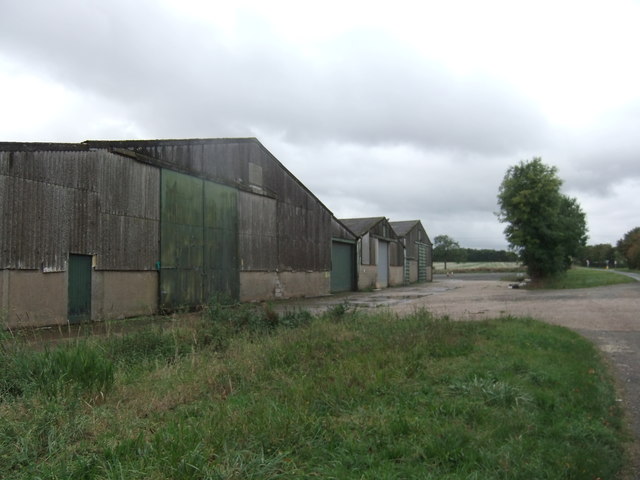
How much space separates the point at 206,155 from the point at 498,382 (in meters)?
13.9

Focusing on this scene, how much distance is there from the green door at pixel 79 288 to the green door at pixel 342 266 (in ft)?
54.4

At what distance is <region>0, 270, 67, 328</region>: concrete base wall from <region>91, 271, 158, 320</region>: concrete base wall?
97 cm

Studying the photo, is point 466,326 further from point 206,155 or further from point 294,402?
point 206,155

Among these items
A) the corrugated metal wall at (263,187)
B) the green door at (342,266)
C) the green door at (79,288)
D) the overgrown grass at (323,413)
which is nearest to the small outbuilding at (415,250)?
the green door at (342,266)

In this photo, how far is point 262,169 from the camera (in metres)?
20.4

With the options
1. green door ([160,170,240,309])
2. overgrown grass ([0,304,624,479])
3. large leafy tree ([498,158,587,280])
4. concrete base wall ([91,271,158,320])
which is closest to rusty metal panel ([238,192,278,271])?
green door ([160,170,240,309])

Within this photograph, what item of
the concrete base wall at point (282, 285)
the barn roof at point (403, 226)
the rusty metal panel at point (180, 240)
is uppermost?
the barn roof at point (403, 226)

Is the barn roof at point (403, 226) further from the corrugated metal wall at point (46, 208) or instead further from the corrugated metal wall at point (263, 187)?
the corrugated metal wall at point (46, 208)

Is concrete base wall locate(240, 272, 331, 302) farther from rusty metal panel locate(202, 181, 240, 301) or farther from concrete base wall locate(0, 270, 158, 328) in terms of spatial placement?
concrete base wall locate(0, 270, 158, 328)

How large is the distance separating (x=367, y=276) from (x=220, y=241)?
16.2 metres

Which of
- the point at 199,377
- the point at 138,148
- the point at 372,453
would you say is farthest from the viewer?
the point at 138,148

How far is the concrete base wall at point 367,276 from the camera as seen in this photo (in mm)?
30848

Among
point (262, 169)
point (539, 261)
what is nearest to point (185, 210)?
point (262, 169)

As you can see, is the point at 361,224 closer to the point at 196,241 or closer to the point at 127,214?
the point at 196,241
